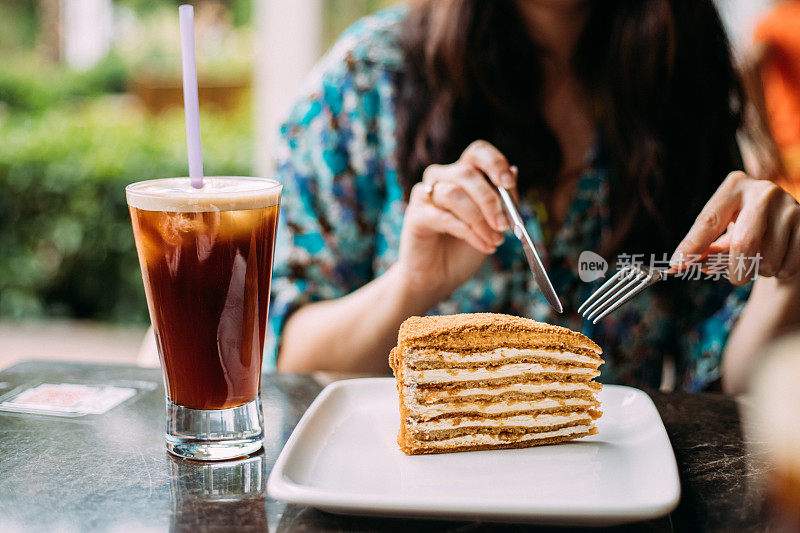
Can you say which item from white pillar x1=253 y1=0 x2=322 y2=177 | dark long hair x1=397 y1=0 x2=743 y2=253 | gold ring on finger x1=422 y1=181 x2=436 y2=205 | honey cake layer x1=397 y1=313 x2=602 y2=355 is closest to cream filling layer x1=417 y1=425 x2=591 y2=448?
honey cake layer x1=397 y1=313 x2=602 y2=355

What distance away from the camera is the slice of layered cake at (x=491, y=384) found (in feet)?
3.10

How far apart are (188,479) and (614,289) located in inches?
22.5

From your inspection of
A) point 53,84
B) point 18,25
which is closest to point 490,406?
point 53,84

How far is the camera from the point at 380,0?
4.00m

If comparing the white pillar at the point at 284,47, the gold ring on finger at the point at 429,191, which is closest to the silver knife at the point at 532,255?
the gold ring on finger at the point at 429,191

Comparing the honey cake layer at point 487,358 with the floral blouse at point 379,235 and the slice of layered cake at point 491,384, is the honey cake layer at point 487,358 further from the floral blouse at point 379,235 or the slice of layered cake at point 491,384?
the floral blouse at point 379,235

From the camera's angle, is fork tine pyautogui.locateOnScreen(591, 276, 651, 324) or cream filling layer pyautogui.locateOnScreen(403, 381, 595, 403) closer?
cream filling layer pyautogui.locateOnScreen(403, 381, 595, 403)

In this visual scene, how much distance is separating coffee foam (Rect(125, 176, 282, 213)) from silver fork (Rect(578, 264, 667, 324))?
433 mm

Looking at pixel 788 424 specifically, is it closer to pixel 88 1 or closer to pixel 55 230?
pixel 55 230

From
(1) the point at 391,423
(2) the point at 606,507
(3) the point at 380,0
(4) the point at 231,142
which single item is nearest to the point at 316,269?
(1) the point at 391,423

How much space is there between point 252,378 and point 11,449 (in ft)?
1.00

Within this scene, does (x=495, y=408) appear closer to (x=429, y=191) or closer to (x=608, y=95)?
(x=429, y=191)

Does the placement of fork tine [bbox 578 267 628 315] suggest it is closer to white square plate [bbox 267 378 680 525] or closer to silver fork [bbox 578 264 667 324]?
silver fork [bbox 578 264 667 324]

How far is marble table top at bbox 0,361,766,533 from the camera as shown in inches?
30.7
